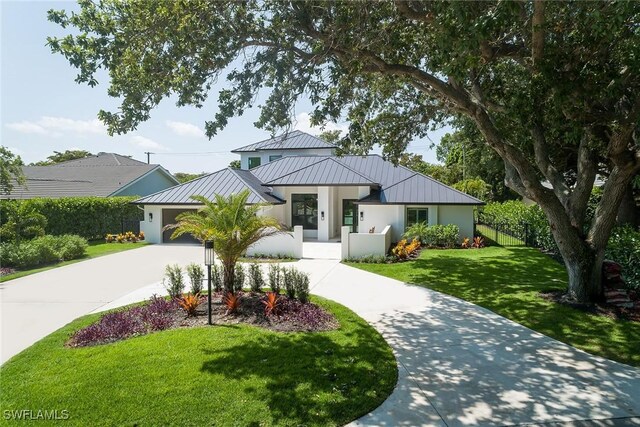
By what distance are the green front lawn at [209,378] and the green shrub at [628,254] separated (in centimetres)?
746

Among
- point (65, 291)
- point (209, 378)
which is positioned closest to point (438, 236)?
point (65, 291)

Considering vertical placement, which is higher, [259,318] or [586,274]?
[586,274]

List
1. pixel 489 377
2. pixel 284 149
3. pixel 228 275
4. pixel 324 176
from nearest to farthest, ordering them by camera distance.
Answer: pixel 489 377 → pixel 228 275 → pixel 324 176 → pixel 284 149

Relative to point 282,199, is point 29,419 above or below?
below

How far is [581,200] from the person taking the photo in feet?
32.2

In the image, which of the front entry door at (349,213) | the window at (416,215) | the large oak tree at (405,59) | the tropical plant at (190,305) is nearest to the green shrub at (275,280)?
→ the tropical plant at (190,305)

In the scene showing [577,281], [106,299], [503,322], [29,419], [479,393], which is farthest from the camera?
[106,299]

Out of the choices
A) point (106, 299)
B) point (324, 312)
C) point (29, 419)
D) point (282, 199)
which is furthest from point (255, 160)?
point (29, 419)

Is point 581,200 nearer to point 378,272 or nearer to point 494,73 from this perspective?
point 494,73

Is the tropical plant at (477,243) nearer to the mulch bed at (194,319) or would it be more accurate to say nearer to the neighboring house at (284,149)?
the mulch bed at (194,319)

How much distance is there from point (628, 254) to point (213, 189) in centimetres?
1882

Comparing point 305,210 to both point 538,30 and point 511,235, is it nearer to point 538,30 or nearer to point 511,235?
point 511,235

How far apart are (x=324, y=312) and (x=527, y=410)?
15.0ft

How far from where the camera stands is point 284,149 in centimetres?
3341
